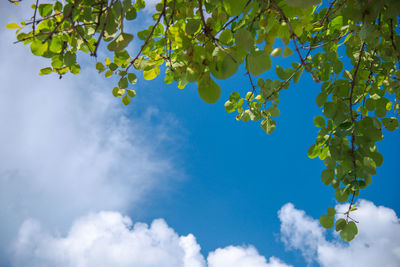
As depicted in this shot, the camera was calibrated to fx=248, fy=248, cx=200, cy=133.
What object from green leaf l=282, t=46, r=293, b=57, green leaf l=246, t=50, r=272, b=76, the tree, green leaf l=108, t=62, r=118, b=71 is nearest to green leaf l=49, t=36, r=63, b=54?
the tree

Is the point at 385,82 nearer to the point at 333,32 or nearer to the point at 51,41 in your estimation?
the point at 333,32

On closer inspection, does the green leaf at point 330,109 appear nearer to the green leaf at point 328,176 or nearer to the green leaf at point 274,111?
the green leaf at point 328,176

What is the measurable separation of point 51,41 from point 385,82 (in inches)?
73.5

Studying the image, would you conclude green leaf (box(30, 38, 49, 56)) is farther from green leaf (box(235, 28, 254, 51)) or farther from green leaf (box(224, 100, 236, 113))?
green leaf (box(224, 100, 236, 113))

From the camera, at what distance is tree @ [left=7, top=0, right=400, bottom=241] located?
0.72 m

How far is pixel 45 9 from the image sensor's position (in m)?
1.12

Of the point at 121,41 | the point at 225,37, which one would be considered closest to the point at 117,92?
the point at 121,41

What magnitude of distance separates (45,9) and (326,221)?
1.60m

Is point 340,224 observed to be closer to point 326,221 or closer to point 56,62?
point 326,221

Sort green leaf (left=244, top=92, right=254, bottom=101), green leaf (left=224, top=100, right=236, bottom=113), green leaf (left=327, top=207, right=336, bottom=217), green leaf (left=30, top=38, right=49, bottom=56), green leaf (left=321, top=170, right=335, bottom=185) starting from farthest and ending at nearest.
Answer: green leaf (left=244, top=92, right=254, bottom=101) < green leaf (left=224, top=100, right=236, bottom=113) < green leaf (left=321, top=170, right=335, bottom=185) < green leaf (left=327, top=207, right=336, bottom=217) < green leaf (left=30, top=38, right=49, bottom=56)

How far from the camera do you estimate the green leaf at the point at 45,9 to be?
1106 millimetres

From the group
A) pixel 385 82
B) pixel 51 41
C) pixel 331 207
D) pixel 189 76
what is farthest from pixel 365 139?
pixel 51 41

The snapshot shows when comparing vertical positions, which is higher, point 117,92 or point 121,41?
point 117,92

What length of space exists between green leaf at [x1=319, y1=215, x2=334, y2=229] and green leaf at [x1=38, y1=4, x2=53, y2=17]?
1.58 meters
